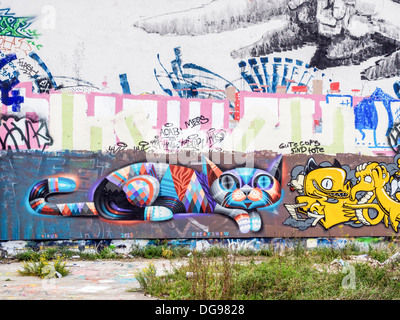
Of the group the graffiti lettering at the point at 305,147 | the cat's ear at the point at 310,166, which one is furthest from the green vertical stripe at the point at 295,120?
the cat's ear at the point at 310,166

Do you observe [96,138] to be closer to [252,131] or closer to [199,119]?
[199,119]

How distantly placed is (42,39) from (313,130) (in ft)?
22.8

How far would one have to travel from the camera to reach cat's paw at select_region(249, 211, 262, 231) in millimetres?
13266

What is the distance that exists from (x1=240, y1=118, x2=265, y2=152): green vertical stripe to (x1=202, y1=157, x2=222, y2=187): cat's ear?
0.85 m

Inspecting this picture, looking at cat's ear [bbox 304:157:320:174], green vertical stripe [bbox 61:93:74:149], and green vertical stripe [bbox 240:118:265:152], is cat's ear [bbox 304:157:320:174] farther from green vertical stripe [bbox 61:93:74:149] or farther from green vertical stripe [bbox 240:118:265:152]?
green vertical stripe [bbox 61:93:74:149]

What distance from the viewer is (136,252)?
41.8ft

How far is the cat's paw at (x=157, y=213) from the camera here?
12.9 metres

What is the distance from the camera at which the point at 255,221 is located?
1328 centimetres

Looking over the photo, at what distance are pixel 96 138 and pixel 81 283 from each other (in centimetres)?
433

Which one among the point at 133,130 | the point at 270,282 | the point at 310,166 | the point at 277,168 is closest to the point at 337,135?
the point at 310,166
